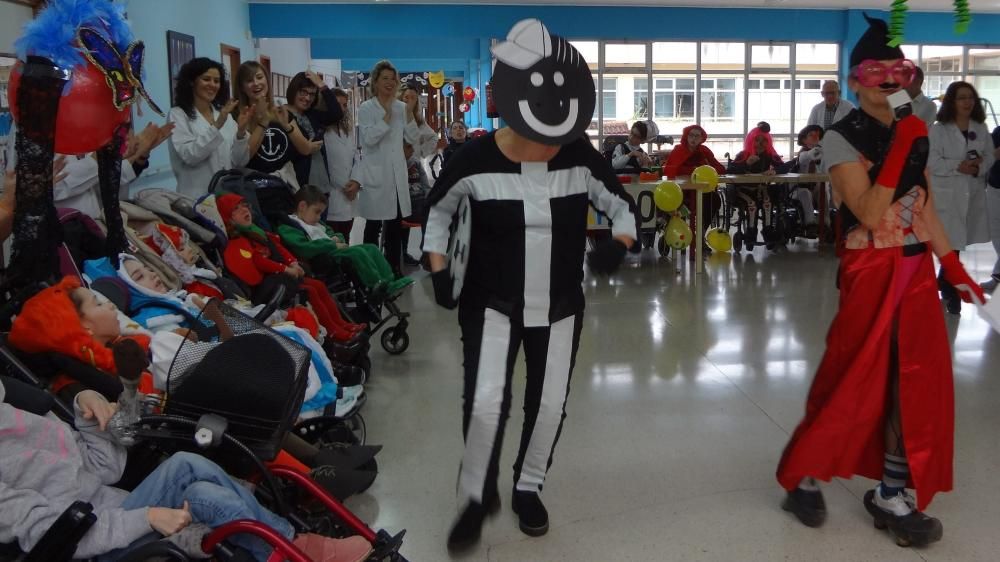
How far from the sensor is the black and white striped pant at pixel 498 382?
217cm

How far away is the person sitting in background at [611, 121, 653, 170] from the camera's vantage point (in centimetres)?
785

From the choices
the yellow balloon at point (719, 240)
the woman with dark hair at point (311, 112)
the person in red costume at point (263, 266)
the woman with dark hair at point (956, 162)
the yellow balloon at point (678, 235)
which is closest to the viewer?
the person in red costume at point (263, 266)

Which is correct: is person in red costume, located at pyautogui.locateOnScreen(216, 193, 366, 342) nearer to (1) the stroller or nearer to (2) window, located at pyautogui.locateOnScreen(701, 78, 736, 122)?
(1) the stroller

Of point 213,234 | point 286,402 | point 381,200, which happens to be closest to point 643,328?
point 381,200

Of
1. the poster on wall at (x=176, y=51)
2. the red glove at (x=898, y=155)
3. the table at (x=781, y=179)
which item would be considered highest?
the poster on wall at (x=176, y=51)

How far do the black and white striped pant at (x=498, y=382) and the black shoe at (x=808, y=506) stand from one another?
76 centimetres

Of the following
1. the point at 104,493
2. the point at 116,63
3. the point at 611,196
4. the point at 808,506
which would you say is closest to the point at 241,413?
the point at 104,493

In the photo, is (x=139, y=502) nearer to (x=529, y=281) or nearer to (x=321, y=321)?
(x=529, y=281)

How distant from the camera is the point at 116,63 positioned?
2.15 metres

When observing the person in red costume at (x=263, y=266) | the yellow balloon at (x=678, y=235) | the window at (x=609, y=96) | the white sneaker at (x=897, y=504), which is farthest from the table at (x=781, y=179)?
the window at (x=609, y=96)

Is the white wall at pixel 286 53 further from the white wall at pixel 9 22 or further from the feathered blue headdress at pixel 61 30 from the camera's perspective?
the feathered blue headdress at pixel 61 30

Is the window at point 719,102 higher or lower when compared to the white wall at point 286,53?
lower

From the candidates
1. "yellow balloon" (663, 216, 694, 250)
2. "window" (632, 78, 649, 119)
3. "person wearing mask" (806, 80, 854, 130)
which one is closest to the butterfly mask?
"yellow balloon" (663, 216, 694, 250)

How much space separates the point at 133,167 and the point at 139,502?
212cm
